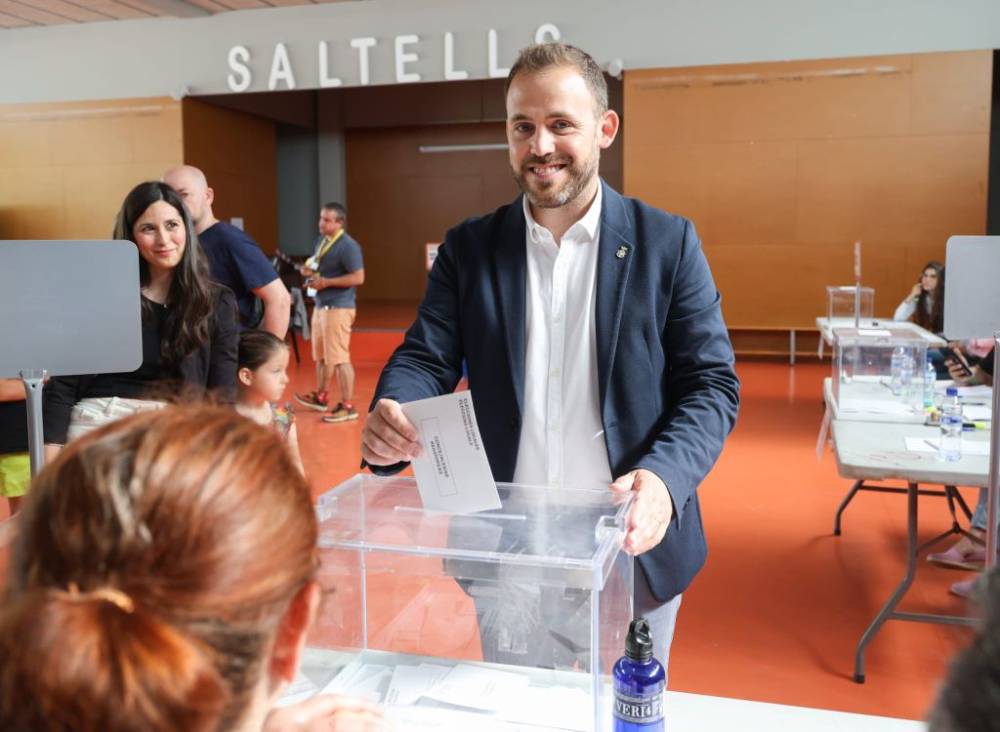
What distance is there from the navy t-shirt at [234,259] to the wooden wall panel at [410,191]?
1295 cm

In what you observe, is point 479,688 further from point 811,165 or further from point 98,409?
point 811,165

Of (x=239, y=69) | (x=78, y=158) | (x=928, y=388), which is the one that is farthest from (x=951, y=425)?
(x=78, y=158)

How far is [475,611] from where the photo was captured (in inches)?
51.3

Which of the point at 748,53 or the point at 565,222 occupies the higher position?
the point at 748,53

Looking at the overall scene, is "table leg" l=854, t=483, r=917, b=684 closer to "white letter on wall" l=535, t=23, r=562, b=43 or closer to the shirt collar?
the shirt collar

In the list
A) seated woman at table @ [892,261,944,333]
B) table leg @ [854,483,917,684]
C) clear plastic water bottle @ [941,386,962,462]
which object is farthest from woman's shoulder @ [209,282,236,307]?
seated woman at table @ [892,261,944,333]

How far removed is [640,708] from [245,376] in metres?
3.39

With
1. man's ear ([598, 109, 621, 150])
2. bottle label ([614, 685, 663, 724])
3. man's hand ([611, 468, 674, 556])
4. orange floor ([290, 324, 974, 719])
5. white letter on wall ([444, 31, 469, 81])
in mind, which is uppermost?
white letter on wall ([444, 31, 469, 81])

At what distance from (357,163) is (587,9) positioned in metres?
7.90

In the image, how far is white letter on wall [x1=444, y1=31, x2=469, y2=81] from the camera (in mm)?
10953

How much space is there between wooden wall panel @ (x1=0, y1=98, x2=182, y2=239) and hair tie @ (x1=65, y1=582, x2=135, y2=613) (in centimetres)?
1288

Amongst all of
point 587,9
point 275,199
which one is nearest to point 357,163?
point 275,199

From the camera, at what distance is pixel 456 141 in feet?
55.9

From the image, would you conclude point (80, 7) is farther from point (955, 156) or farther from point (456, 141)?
point (955, 156)
